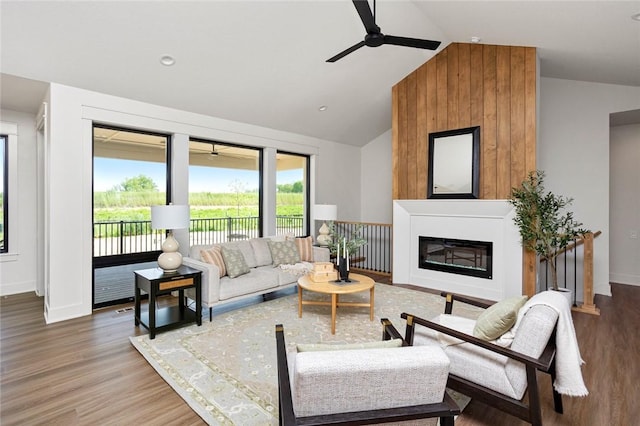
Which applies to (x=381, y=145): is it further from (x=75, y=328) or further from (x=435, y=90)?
(x=75, y=328)

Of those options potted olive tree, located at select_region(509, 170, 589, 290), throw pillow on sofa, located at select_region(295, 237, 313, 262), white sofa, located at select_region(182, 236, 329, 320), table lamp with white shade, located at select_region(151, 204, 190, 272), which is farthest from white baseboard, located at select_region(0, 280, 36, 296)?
potted olive tree, located at select_region(509, 170, 589, 290)

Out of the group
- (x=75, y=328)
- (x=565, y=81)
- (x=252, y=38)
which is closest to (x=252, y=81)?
(x=252, y=38)

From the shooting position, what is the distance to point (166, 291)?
354cm

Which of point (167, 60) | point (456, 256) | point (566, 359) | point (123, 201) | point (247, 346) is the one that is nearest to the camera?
point (566, 359)

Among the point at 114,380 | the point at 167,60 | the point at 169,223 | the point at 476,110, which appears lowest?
the point at 114,380

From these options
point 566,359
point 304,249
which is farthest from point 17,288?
point 566,359

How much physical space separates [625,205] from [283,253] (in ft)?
20.1

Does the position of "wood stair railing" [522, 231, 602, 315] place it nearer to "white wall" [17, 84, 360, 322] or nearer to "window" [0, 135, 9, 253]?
"white wall" [17, 84, 360, 322]

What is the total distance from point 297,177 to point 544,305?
5597 millimetres

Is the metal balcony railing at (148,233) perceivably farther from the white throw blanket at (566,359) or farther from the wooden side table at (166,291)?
the white throw blanket at (566,359)

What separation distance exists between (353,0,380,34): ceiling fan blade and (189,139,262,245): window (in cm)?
349

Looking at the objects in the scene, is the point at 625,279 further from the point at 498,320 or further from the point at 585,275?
the point at 498,320

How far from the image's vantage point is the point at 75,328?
11.9 feet

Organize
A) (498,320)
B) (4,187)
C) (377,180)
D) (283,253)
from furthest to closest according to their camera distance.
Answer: (377,180)
(283,253)
(4,187)
(498,320)
